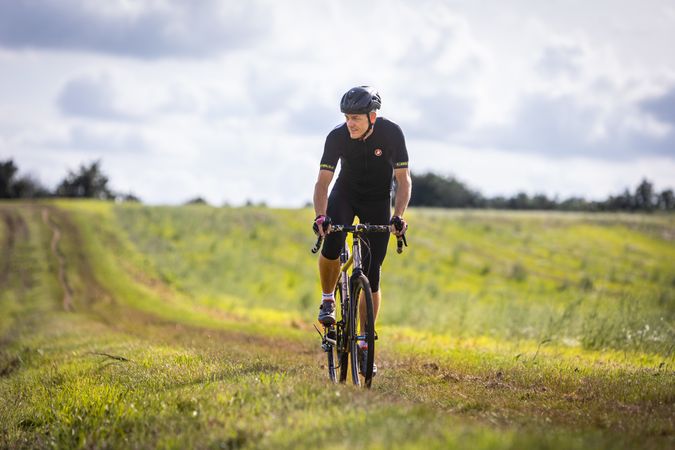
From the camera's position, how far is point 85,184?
88.1 meters

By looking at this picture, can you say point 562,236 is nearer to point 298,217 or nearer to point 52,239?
point 298,217

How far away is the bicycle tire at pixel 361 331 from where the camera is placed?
6.98 m

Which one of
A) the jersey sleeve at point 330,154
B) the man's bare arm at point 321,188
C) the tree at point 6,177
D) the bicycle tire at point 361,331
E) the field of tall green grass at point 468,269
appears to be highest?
the tree at point 6,177

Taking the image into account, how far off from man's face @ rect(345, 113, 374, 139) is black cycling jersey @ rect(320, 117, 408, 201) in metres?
0.16

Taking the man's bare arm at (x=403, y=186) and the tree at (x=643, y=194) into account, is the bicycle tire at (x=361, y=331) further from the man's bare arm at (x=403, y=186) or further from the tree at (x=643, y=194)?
the tree at (x=643, y=194)

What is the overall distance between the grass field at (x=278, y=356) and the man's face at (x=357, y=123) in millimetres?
2486

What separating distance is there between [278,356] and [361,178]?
4.09 metres

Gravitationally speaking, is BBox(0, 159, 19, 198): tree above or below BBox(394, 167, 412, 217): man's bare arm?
above

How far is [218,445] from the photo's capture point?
17.1 ft

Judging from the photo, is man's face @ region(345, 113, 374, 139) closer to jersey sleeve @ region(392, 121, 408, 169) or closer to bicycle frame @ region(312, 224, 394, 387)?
jersey sleeve @ region(392, 121, 408, 169)

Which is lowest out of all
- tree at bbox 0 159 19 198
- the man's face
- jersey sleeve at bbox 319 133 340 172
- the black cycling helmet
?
jersey sleeve at bbox 319 133 340 172

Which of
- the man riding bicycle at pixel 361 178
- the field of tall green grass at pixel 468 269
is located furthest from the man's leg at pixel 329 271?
the field of tall green grass at pixel 468 269

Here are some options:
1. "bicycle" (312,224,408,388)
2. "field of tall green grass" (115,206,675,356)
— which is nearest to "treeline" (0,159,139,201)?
"field of tall green grass" (115,206,675,356)

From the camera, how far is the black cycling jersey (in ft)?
25.7
